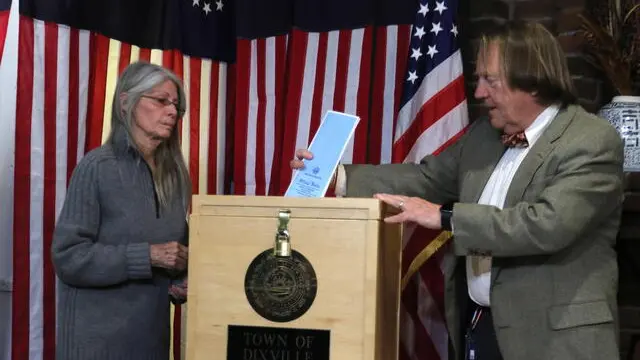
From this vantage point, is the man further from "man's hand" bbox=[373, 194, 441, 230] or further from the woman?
the woman

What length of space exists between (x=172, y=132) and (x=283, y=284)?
2.76 ft

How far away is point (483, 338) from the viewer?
2186 millimetres

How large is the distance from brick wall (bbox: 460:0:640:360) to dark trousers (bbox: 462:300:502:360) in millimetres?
917

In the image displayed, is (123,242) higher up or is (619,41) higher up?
(619,41)

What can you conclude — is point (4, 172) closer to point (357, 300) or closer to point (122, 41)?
point (122, 41)

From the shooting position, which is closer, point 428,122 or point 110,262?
point 110,262

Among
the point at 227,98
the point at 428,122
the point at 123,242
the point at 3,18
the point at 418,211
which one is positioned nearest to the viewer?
the point at 418,211

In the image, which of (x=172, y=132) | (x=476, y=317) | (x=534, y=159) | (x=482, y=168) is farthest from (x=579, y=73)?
(x=172, y=132)

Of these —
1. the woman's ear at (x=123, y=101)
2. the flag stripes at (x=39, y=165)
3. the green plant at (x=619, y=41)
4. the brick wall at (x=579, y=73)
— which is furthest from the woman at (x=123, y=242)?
the green plant at (x=619, y=41)

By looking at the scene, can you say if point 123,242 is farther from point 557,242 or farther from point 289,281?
point 557,242

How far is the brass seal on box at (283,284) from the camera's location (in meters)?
1.87

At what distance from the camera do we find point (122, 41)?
126 inches

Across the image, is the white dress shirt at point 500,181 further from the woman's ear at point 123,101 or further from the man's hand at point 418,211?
the woman's ear at point 123,101

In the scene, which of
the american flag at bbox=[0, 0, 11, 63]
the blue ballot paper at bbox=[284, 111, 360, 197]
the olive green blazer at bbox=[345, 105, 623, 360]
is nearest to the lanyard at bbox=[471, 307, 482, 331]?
the olive green blazer at bbox=[345, 105, 623, 360]
